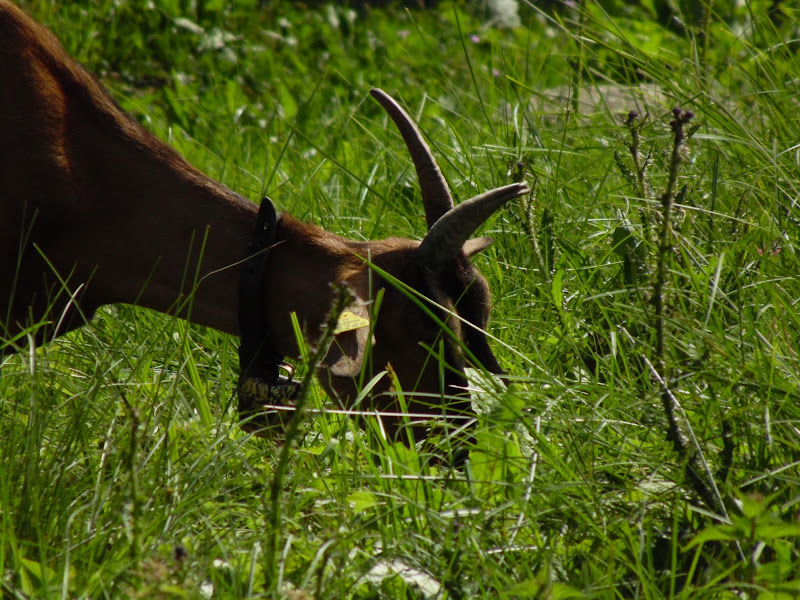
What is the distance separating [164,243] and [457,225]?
0.92 m

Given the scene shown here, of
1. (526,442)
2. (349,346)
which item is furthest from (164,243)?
(526,442)

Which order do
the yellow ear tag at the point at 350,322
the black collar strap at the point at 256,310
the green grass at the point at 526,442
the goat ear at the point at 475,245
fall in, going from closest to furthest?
the green grass at the point at 526,442 → the yellow ear tag at the point at 350,322 → the black collar strap at the point at 256,310 → the goat ear at the point at 475,245

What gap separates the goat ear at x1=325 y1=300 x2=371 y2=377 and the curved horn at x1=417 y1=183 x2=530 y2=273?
0.31 meters

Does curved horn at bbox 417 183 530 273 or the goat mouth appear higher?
curved horn at bbox 417 183 530 273

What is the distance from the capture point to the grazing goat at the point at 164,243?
3047 mm

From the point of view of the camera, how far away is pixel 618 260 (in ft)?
11.9

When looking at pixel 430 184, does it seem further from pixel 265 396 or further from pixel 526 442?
pixel 526 442

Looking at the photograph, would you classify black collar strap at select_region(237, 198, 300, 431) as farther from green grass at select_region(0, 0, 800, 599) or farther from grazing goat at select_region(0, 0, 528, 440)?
green grass at select_region(0, 0, 800, 599)

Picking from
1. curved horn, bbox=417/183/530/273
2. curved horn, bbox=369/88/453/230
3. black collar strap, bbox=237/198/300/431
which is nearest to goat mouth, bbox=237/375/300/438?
black collar strap, bbox=237/198/300/431

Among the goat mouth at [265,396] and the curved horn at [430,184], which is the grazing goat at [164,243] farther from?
the goat mouth at [265,396]

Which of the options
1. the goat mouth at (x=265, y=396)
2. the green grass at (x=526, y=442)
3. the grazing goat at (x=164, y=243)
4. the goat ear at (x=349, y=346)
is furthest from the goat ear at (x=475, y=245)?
the goat mouth at (x=265, y=396)

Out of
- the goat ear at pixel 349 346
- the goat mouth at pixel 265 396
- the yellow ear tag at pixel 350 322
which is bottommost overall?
the goat mouth at pixel 265 396

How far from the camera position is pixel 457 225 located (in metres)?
2.96

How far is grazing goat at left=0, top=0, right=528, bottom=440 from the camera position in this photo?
305cm
